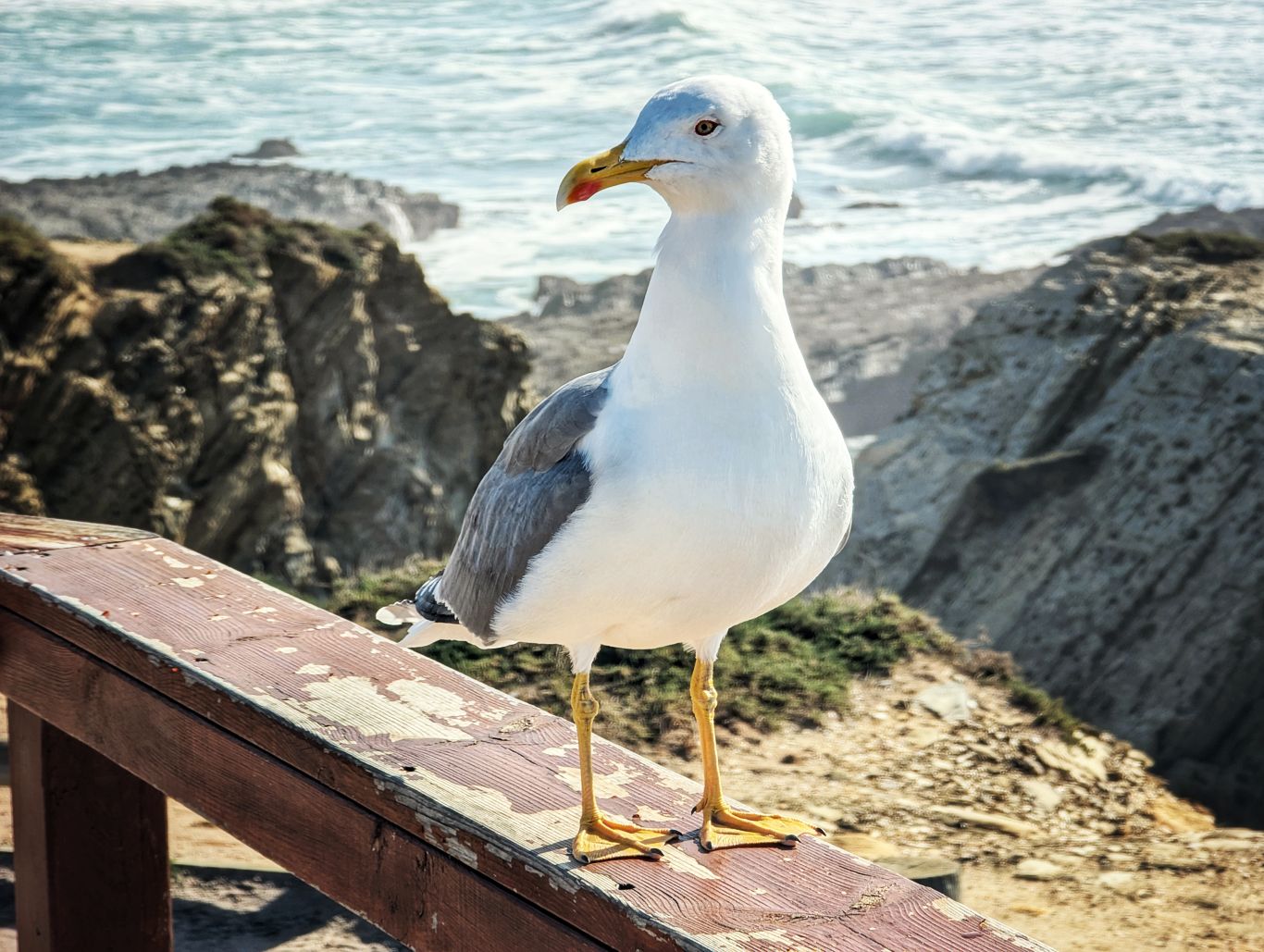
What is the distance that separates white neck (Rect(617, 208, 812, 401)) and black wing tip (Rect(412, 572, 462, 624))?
696 millimetres

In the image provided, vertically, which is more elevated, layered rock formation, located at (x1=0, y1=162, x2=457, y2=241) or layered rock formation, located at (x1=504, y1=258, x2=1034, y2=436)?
layered rock formation, located at (x1=0, y1=162, x2=457, y2=241)

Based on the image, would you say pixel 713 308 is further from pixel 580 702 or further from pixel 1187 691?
pixel 1187 691

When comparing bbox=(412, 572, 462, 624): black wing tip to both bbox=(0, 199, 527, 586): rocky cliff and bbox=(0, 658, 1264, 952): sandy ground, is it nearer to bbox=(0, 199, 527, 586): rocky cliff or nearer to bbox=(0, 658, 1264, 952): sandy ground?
bbox=(0, 658, 1264, 952): sandy ground

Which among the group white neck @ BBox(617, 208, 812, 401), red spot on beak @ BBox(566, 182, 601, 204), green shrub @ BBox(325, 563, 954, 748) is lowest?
green shrub @ BBox(325, 563, 954, 748)

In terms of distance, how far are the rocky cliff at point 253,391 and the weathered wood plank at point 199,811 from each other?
9251 mm

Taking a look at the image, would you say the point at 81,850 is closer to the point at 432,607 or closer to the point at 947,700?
the point at 432,607

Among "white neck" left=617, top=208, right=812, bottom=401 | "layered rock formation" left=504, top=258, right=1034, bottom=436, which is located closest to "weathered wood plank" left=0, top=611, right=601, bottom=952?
"white neck" left=617, top=208, right=812, bottom=401

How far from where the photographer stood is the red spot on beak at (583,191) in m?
2.04

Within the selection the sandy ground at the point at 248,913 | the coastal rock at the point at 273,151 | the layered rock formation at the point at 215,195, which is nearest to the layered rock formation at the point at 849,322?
the layered rock formation at the point at 215,195

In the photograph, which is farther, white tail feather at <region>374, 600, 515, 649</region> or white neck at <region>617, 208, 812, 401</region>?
white tail feather at <region>374, 600, 515, 649</region>

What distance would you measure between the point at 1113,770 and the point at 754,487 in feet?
15.2

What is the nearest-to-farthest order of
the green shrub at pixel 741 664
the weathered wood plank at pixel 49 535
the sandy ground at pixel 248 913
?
the weathered wood plank at pixel 49 535, the sandy ground at pixel 248 913, the green shrub at pixel 741 664

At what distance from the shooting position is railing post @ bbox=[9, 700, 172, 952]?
8.21 ft

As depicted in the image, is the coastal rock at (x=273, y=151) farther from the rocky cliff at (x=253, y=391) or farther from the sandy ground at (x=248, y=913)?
the sandy ground at (x=248, y=913)
